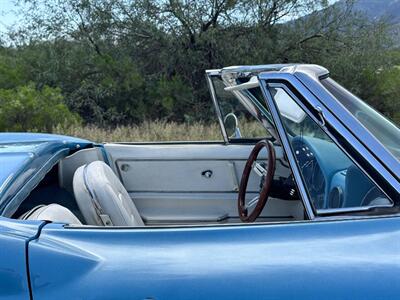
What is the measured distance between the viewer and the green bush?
8.76m

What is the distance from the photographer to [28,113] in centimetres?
888

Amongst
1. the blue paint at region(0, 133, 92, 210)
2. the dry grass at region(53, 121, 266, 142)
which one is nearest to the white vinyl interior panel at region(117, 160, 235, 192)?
Result: the blue paint at region(0, 133, 92, 210)

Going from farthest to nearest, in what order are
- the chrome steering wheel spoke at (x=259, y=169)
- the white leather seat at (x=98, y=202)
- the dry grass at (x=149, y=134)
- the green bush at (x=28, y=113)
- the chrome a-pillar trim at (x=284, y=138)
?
the green bush at (x=28, y=113) → the dry grass at (x=149, y=134) → the chrome steering wheel spoke at (x=259, y=169) → the white leather seat at (x=98, y=202) → the chrome a-pillar trim at (x=284, y=138)

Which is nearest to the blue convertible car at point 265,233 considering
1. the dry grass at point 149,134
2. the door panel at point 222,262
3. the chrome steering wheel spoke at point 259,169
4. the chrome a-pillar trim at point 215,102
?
the door panel at point 222,262

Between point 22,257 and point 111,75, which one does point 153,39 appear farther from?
point 22,257

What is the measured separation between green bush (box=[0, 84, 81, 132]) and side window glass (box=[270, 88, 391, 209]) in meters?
7.39

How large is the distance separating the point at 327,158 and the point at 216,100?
1.31 metres

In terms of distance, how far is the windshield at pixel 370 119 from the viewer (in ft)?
6.27

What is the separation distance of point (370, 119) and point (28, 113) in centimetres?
772

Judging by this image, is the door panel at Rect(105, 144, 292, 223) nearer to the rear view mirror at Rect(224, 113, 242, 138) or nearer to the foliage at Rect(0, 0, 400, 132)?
the rear view mirror at Rect(224, 113, 242, 138)

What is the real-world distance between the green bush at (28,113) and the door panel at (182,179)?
6036 mm

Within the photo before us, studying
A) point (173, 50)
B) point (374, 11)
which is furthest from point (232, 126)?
point (374, 11)

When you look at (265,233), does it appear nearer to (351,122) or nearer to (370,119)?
(351,122)

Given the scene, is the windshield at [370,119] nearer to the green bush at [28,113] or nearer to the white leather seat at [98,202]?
the white leather seat at [98,202]
